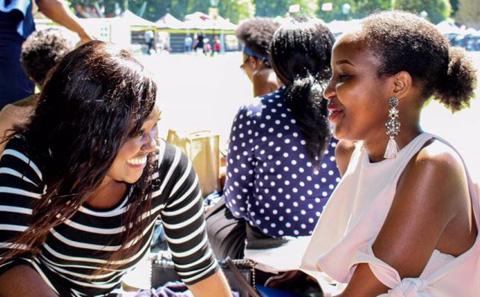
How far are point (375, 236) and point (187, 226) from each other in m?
0.59

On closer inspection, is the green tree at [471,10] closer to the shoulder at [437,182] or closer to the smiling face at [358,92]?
the smiling face at [358,92]

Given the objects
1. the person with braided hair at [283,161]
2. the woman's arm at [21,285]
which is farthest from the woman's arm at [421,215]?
the person with braided hair at [283,161]

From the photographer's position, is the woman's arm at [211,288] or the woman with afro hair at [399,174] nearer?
the woman with afro hair at [399,174]

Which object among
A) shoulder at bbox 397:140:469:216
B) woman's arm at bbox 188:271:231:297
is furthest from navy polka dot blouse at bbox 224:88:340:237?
shoulder at bbox 397:140:469:216

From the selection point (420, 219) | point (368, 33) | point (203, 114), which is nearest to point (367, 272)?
point (420, 219)

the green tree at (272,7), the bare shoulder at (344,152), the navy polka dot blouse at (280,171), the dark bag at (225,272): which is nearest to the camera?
the bare shoulder at (344,152)

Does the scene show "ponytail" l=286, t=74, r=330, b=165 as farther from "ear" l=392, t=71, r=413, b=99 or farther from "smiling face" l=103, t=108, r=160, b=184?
"smiling face" l=103, t=108, r=160, b=184

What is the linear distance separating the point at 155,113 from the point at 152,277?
2.65ft

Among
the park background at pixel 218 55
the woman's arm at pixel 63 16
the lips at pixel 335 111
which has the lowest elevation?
the park background at pixel 218 55

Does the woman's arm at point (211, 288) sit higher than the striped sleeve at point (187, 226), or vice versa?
the striped sleeve at point (187, 226)

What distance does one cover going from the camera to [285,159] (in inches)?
96.5

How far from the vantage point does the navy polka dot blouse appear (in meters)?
2.44

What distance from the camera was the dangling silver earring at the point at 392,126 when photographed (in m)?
1.59

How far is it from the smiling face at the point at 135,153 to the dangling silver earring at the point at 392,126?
0.64m
